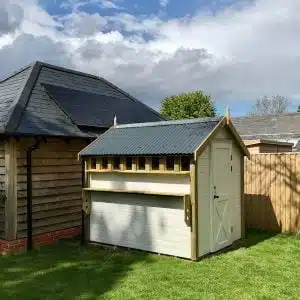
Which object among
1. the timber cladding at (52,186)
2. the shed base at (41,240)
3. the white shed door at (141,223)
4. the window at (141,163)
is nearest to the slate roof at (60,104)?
the timber cladding at (52,186)

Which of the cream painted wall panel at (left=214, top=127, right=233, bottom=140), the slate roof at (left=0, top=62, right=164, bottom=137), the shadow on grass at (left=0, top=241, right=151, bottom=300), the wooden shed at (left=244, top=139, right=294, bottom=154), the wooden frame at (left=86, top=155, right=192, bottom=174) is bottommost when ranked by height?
the shadow on grass at (left=0, top=241, right=151, bottom=300)

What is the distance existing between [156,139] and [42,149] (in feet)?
9.77

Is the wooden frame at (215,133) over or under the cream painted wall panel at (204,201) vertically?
over

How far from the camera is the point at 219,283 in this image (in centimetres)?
637

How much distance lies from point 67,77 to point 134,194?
579 cm

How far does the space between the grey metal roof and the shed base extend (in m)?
2.30

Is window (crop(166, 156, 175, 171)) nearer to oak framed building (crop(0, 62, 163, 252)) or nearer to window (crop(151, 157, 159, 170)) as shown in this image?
window (crop(151, 157, 159, 170))

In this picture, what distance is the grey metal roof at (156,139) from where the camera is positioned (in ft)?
24.8

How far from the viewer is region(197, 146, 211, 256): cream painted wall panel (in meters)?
7.62

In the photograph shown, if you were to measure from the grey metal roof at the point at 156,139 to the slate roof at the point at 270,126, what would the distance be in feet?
55.6

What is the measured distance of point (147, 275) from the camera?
6812mm

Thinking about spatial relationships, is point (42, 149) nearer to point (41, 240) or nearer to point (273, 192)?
point (41, 240)

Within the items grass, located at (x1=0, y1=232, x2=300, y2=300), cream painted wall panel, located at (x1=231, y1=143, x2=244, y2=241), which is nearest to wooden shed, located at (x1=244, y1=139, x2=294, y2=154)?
cream painted wall panel, located at (x1=231, y1=143, x2=244, y2=241)

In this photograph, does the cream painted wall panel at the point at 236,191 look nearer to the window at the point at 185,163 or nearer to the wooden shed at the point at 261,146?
the window at the point at 185,163
